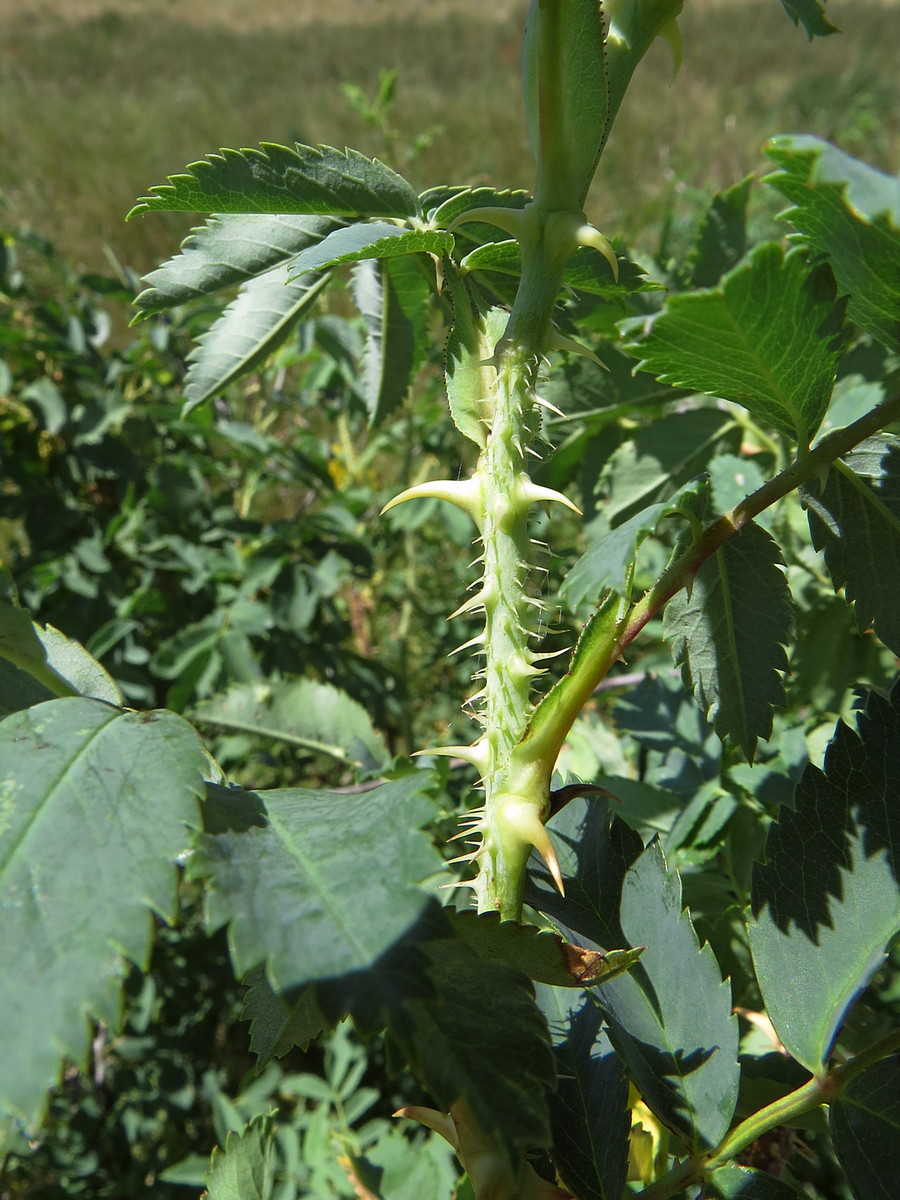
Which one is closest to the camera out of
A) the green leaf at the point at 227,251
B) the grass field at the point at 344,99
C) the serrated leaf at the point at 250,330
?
the green leaf at the point at 227,251

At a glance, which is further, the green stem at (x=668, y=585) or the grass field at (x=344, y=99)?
the grass field at (x=344, y=99)

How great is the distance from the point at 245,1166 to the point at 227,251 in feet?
2.40

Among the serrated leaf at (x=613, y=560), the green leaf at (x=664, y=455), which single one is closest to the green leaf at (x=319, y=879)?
the serrated leaf at (x=613, y=560)

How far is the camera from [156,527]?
2.09m

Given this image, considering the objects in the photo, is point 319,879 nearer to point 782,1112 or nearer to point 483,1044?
point 483,1044

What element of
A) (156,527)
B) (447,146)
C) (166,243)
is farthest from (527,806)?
(447,146)

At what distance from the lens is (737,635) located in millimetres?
599

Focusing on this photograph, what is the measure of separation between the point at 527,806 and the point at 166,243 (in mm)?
8023

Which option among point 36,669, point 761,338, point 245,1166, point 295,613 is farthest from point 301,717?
point 761,338

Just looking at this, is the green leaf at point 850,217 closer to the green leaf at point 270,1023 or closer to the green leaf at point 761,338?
the green leaf at point 761,338

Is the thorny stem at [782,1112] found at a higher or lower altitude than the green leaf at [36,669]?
lower

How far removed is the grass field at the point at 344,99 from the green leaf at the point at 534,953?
A: 5688 mm

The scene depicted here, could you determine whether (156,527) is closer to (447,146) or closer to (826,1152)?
(826,1152)

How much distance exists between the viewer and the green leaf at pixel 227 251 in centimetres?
67
